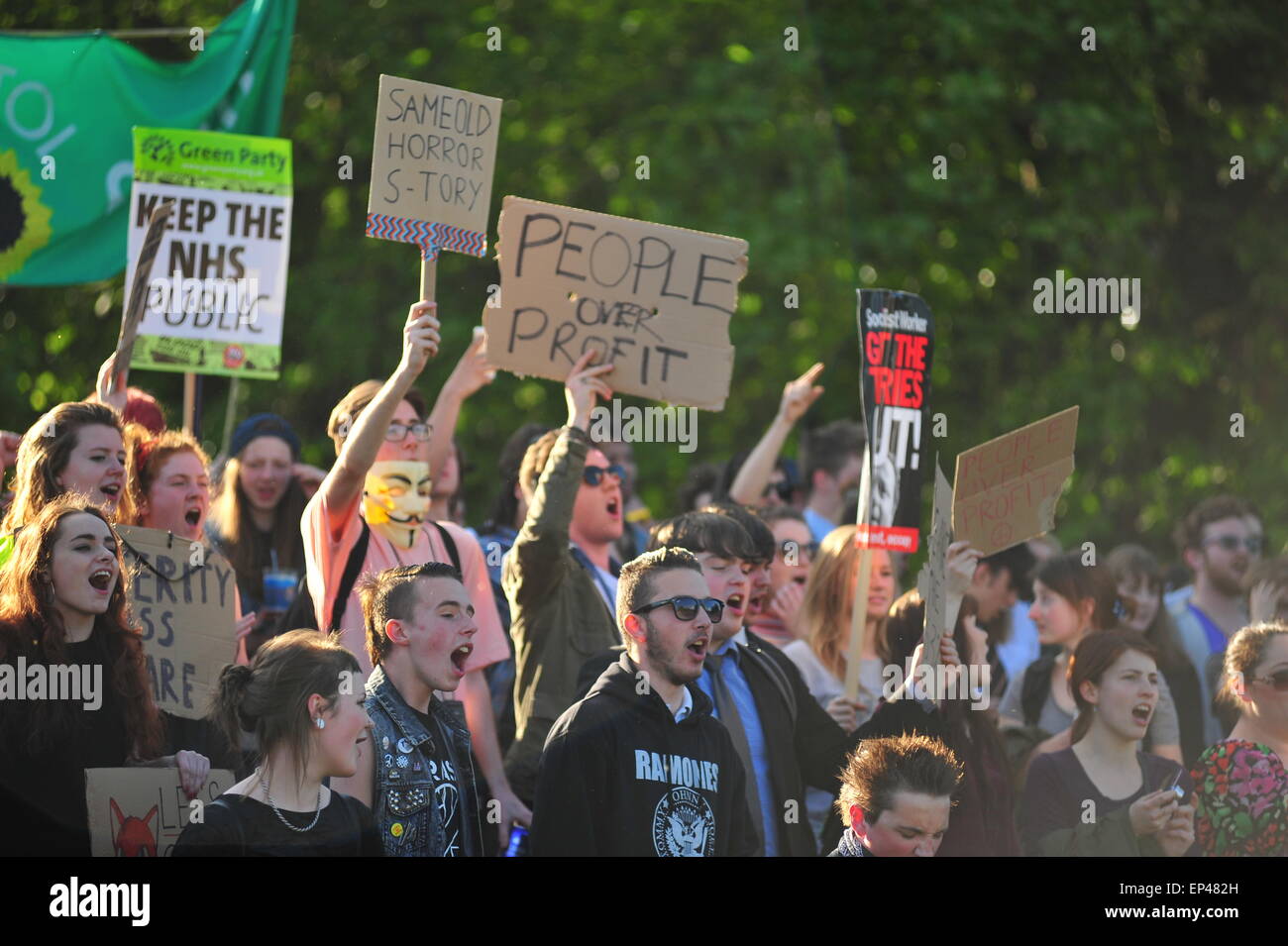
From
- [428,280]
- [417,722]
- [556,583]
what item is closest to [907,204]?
[556,583]

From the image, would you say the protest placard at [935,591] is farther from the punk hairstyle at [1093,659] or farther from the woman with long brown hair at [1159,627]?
the woman with long brown hair at [1159,627]

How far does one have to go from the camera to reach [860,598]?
5.87 metres

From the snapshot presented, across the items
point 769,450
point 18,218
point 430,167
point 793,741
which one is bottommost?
point 793,741

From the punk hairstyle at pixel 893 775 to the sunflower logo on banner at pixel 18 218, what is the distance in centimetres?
414

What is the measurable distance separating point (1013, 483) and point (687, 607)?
162 centimetres

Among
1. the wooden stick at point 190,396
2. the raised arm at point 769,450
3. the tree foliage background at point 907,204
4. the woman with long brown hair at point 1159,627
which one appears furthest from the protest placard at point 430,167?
the tree foliage background at point 907,204

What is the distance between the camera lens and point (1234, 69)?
44.1 feet

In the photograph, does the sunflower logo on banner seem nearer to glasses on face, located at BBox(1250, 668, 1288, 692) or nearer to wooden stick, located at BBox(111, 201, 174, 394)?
wooden stick, located at BBox(111, 201, 174, 394)

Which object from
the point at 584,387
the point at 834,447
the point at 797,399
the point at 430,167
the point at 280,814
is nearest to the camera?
the point at 280,814

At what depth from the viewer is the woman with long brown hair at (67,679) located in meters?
4.39

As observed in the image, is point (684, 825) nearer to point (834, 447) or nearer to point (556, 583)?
point (556, 583)

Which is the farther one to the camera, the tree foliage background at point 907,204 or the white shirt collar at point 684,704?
the tree foliage background at point 907,204

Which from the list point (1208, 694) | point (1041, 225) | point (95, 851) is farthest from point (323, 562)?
point (1041, 225)
